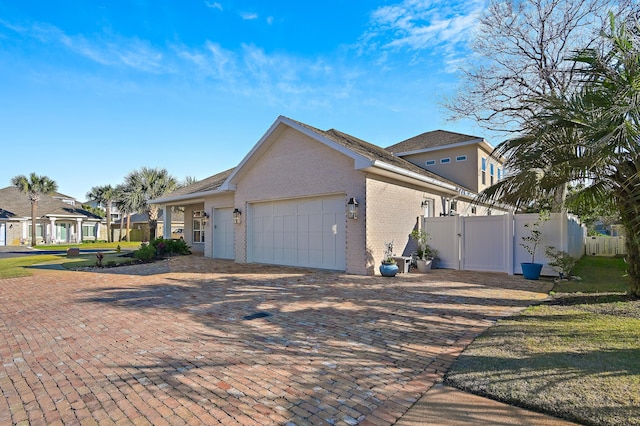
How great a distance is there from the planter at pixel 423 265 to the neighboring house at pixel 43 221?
39457mm

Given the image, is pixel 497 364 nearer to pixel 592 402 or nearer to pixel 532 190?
pixel 592 402

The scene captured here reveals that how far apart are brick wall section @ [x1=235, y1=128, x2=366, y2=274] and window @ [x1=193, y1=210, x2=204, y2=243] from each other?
5.92 meters

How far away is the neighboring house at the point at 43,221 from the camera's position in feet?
113

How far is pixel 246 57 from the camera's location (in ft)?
41.7

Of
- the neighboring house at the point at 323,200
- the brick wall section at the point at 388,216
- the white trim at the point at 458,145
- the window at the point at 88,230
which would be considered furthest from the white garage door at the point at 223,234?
the window at the point at 88,230

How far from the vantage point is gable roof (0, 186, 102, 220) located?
3519cm

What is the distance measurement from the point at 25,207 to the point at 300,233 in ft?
128

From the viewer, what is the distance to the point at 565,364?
3.76 metres

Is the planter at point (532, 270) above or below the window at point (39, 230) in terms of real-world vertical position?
below

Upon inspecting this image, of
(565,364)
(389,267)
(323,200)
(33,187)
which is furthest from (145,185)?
(565,364)

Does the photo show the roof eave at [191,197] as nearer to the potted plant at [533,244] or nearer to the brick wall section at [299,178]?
the brick wall section at [299,178]

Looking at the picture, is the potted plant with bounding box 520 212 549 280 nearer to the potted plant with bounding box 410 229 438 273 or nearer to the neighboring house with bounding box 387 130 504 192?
the potted plant with bounding box 410 229 438 273

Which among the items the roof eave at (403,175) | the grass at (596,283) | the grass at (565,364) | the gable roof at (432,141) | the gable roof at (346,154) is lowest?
the grass at (596,283)

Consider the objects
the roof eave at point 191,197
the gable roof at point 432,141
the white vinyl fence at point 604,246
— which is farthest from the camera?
the white vinyl fence at point 604,246
